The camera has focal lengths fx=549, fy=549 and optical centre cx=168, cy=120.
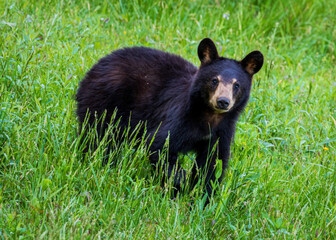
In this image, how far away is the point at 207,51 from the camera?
180 inches

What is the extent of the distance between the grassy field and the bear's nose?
1.52ft

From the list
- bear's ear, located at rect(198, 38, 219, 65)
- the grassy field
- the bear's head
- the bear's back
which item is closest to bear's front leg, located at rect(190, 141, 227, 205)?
the grassy field

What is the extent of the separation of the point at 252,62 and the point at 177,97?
0.69m

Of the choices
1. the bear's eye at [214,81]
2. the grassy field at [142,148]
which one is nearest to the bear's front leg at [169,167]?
the grassy field at [142,148]

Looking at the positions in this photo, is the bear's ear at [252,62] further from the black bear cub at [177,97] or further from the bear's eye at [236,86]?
the bear's eye at [236,86]

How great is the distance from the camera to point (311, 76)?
720 centimetres

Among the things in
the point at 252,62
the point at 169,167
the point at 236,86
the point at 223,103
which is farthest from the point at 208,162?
the point at 252,62

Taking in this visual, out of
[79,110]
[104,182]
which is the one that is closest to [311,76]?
[79,110]

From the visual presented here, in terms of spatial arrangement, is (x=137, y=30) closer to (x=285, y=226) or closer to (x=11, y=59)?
(x=11, y=59)

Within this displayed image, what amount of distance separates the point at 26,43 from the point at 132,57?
1.14 m

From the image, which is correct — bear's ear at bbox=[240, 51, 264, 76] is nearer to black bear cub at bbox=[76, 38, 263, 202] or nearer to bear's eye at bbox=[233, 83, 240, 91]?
black bear cub at bbox=[76, 38, 263, 202]

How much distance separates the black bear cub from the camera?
4.36 meters

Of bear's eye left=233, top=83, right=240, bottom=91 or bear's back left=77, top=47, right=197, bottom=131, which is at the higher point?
bear's eye left=233, top=83, right=240, bottom=91

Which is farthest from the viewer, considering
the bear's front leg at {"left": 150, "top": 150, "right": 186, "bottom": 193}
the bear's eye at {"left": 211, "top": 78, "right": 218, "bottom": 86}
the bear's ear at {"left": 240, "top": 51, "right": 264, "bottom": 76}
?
the bear's ear at {"left": 240, "top": 51, "right": 264, "bottom": 76}
